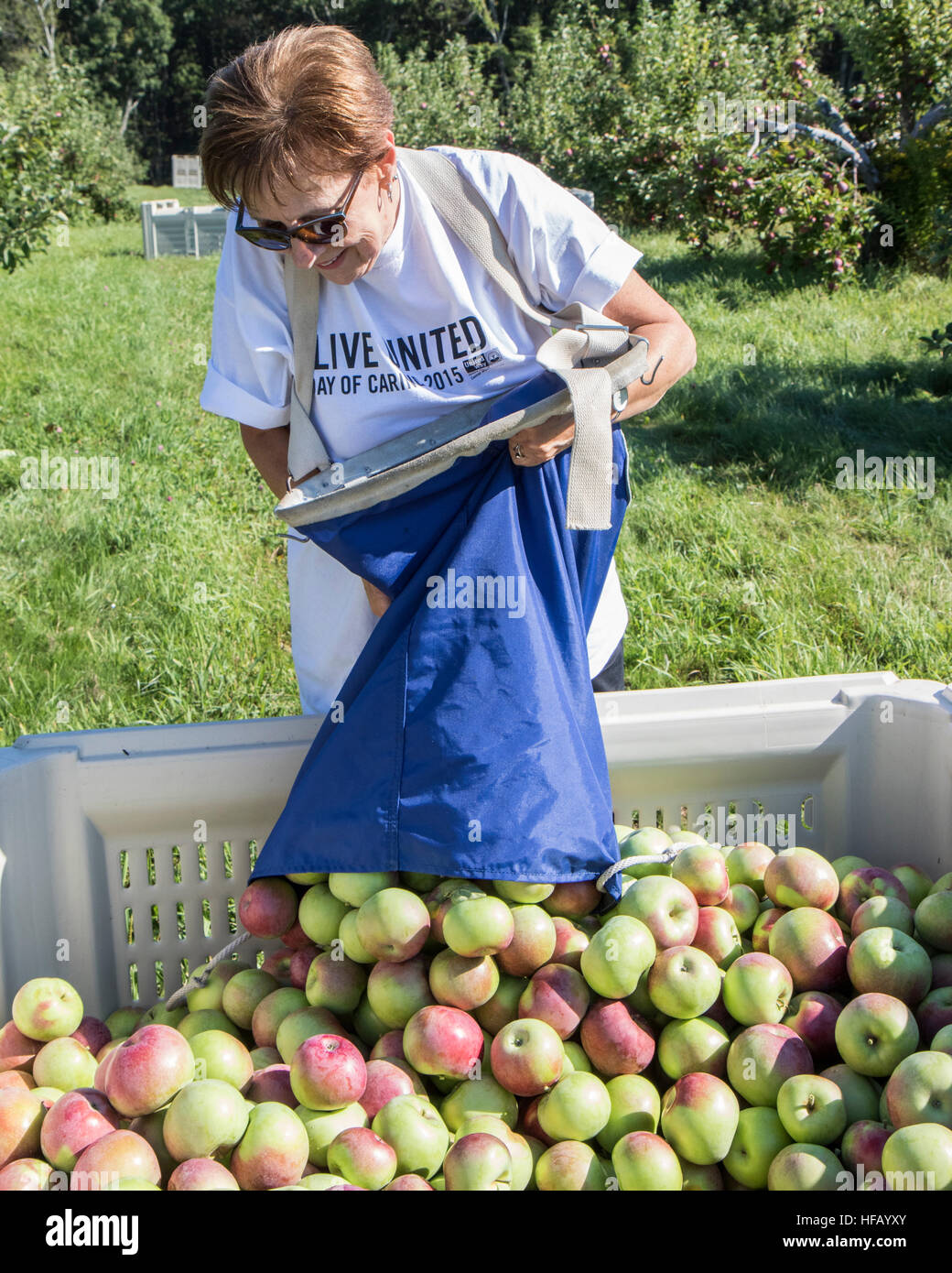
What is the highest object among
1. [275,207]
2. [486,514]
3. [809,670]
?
[275,207]

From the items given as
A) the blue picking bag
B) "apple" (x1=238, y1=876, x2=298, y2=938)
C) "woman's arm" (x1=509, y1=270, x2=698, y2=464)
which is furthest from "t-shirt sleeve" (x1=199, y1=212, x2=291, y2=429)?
"apple" (x1=238, y1=876, x2=298, y2=938)

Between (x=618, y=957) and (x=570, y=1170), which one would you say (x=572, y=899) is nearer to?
(x=618, y=957)

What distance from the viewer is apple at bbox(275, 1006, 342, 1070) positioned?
1.69 m

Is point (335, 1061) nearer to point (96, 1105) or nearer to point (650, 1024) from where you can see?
point (96, 1105)

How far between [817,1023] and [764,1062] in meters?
0.14

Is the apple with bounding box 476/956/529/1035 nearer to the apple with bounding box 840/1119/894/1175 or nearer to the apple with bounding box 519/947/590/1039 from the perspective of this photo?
the apple with bounding box 519/947/590/1039

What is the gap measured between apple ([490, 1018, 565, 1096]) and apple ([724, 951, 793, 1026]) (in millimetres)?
286

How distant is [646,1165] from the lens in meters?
1.49

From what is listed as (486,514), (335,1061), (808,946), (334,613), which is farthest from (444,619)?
(808,946)

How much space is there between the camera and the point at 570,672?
1.78 meters

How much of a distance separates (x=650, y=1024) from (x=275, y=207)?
136cm

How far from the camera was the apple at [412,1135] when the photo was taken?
1496 mm

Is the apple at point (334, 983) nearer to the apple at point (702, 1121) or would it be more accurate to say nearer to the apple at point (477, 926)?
the apple at point (477, 926)

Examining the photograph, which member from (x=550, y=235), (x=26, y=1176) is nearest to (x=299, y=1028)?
(x=26, y=1176)
